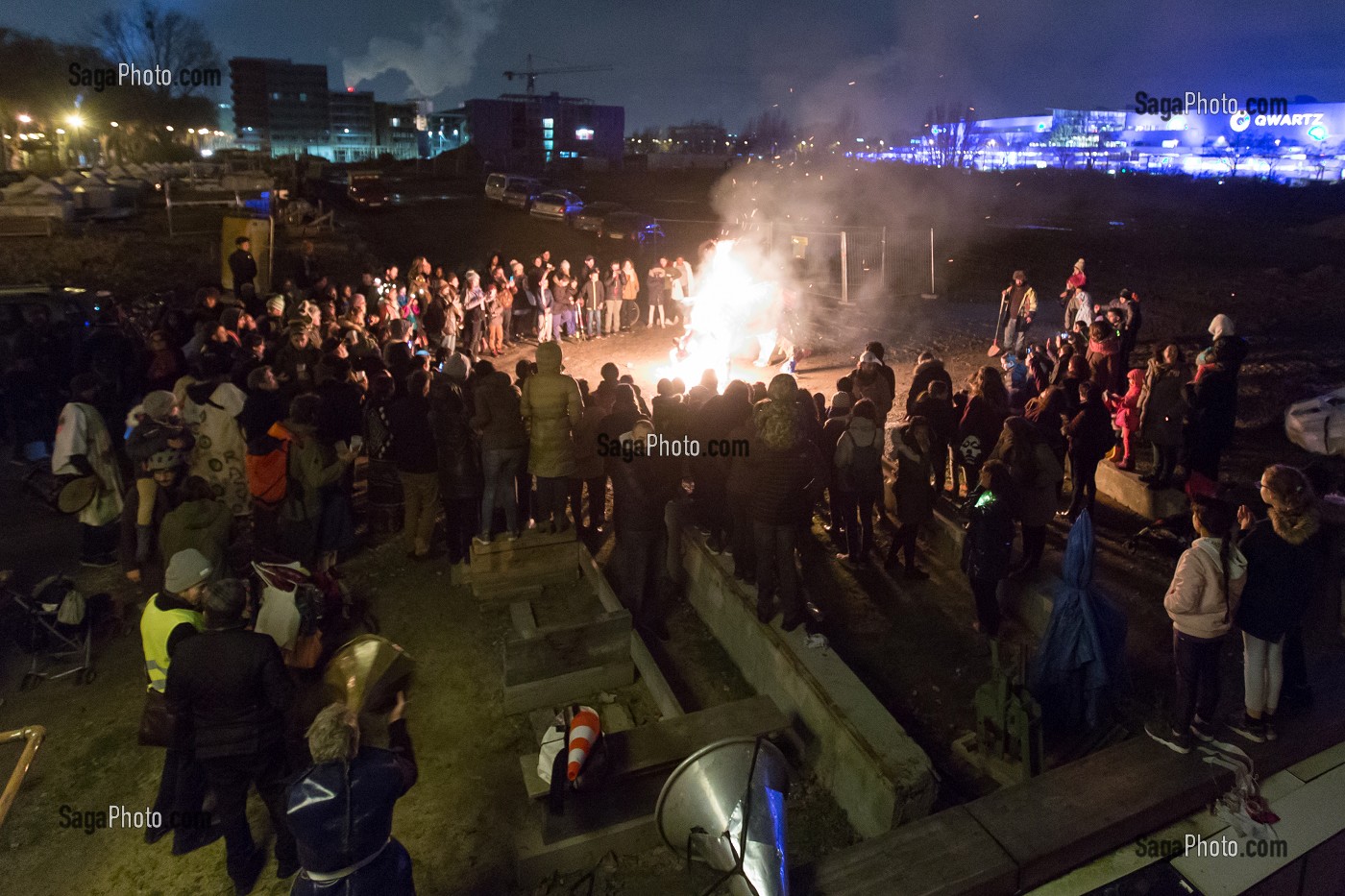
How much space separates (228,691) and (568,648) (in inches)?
94.2

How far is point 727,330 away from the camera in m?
13.9

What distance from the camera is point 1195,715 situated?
4.68 m

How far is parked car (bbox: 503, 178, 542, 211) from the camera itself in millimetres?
31406

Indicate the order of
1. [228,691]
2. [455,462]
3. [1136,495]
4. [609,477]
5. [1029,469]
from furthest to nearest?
1. [1136,495]
2. [609,477]
3. [455,462]
4. [1029,469]
5. [228,691]

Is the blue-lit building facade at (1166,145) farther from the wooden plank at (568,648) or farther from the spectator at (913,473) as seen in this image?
the wooden plank at (568,648)

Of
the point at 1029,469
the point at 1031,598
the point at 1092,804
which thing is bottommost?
the point at 1092,804

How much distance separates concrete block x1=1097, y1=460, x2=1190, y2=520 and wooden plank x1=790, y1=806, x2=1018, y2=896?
17.2 feet

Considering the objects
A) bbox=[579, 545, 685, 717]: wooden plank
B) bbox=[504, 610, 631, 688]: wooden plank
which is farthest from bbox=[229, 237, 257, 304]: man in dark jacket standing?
bbox=[504, 610, 631, 688]: wooden plank

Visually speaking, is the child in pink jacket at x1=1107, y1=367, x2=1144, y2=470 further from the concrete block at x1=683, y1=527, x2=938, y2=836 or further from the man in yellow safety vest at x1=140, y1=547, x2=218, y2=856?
the man in yellow safety vest at x1=140, y1=547, x2=218, y2=856

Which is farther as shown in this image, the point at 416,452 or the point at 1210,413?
the point at 1210,413

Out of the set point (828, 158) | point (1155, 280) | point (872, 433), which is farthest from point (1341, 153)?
point (872, 433)

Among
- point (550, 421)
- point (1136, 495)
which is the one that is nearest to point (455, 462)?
point (550, 421)

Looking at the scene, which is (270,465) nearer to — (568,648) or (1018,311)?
(568,648)

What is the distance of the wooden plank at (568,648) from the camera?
17.9ft
